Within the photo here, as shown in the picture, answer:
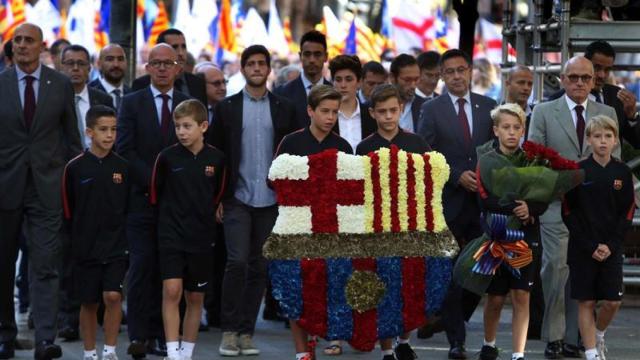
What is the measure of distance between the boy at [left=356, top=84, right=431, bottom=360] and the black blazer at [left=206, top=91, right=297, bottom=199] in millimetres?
1133

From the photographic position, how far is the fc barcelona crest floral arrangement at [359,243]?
36.1 feet

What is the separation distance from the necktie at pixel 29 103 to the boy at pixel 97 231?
2.16 ft

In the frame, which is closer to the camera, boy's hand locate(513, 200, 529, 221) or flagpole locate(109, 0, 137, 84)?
boy's hand locate(513, 200, 529, 221)

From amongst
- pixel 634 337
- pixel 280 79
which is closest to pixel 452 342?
pixel 634 337

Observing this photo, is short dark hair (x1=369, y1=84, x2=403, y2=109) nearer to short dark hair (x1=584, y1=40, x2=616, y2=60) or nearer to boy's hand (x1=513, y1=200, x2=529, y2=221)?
boy's hand (x1=513, y1=200, x2=529, y2=221)

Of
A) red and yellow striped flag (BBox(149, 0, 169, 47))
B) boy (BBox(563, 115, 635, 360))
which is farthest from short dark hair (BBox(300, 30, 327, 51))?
red and yellow striped flag (BBox(149, 0, 169, 47))

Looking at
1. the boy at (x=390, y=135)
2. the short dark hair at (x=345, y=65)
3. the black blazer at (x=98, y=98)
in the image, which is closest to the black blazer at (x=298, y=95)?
the short dark hair at (x=345, y=65)

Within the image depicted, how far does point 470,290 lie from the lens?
11914 mm

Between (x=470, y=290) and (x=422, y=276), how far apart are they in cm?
74

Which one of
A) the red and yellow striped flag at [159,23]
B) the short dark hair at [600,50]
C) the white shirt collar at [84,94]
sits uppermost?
the red and yellow striped flag at [159,23]

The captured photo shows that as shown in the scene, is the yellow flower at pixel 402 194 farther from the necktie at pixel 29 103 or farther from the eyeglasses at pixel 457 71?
the necktie at pixel 29 103

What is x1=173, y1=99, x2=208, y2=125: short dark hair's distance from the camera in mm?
11781

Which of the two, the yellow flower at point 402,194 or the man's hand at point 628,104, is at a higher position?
the man's hand at point 628,104

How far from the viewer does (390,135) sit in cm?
1181
